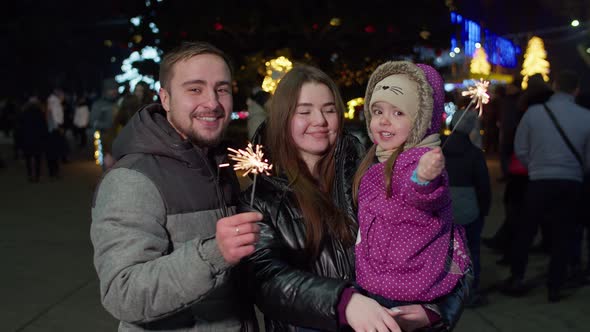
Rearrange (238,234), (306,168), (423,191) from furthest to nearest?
(306,168) → (423,191) → (238,234)

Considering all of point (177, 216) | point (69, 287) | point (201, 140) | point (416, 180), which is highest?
point (201, 140)

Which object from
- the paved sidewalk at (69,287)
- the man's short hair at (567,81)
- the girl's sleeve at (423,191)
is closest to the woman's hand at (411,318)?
the girl's sleeve at (423,191)

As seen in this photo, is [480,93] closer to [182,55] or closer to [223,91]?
[223,91]

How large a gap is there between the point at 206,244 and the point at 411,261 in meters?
0.83

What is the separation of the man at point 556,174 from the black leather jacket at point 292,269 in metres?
4.39

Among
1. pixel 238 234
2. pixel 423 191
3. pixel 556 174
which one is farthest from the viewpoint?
pixel 556 174

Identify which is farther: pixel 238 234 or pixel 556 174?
pixel 556 174

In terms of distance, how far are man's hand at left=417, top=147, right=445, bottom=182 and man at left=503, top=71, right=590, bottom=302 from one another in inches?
191

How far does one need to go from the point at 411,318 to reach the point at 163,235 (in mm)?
979

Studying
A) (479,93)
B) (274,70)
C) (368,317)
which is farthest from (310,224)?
(274,70)

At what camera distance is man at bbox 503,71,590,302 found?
6.72 m

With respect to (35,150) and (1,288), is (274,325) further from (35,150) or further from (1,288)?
(35,150)

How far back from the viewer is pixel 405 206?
2.56 metres

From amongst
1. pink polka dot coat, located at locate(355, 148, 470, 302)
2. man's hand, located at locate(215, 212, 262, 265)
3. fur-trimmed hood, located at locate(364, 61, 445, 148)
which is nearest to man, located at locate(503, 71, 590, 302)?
fur-trimmed hood, located at locate(364, 61, 445, 148)
